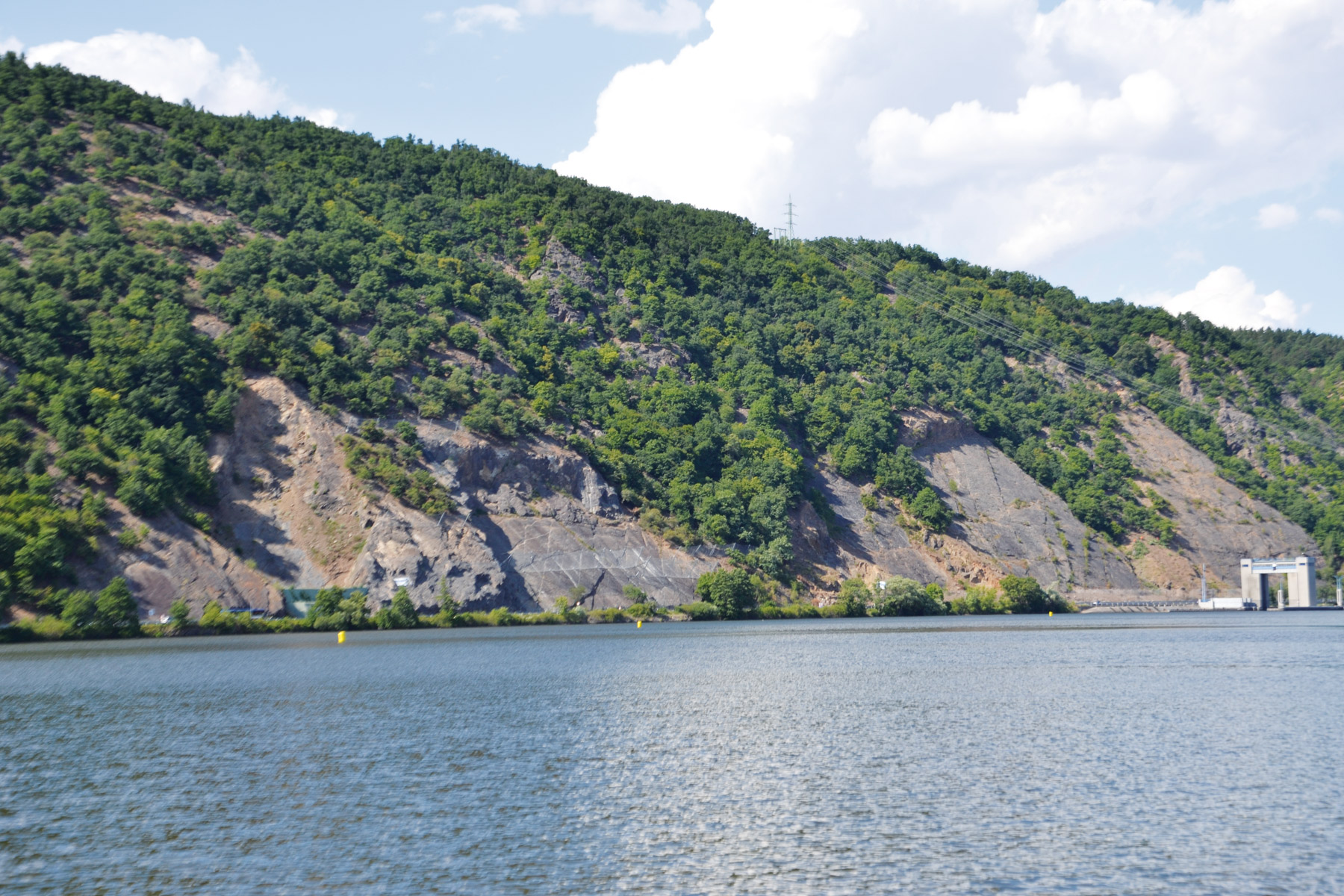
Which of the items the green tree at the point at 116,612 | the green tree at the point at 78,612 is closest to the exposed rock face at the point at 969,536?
the green tree at the point at 116,612

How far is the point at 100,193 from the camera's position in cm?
12112

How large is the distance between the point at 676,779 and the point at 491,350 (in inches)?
4037

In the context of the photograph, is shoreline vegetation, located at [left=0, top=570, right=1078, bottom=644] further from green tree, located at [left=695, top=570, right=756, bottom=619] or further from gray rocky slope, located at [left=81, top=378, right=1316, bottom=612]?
gray rocky slope, located at [left=81, top=378, right=1316, bottom=612]

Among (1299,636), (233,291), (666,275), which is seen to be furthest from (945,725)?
(666,275)

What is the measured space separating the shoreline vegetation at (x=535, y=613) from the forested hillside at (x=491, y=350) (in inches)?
140

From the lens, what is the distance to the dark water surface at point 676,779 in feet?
67.9

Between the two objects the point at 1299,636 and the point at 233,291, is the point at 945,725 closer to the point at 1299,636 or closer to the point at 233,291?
the point at 1299,636

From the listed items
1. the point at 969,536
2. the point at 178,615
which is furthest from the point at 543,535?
the point at 969,536

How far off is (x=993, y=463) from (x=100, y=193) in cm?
11454

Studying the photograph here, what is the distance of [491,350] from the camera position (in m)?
127

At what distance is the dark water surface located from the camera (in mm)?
20688

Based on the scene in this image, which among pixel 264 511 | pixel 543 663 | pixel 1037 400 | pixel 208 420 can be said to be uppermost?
pixel 1037 400

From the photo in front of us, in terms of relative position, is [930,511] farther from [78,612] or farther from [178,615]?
[78,612]

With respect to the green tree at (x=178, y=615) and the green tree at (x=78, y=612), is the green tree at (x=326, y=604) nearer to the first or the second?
the green tree at (x=178, y=615)
